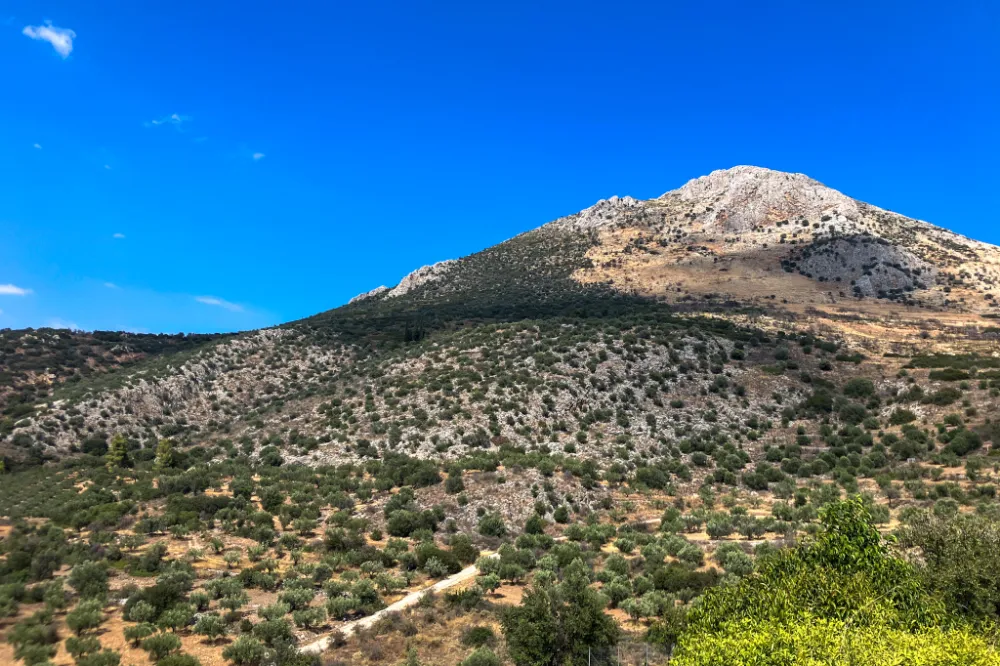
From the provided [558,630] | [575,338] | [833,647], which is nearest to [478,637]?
[558,630]

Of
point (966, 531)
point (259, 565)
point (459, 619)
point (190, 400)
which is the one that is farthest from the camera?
point (190, 400)

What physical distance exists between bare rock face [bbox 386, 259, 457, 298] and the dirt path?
92.5 metres

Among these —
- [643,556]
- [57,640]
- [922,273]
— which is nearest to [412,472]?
[643,556]

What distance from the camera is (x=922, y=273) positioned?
97.0m

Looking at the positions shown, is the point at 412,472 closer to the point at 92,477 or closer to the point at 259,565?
the point at 259,565

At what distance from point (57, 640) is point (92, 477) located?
2549 centimetres

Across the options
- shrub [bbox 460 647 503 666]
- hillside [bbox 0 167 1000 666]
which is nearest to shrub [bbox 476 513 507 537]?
hillside [bbox 0 167 1000 666]

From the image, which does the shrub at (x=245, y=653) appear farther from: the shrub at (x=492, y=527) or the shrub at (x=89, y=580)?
the shrub at (x=492, y=527)

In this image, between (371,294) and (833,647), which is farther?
(371,294)

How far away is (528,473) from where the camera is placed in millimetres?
37125

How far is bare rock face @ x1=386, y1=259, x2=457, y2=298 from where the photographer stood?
115000mm

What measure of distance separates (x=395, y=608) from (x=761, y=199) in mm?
132165

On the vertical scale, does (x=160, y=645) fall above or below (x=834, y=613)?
below

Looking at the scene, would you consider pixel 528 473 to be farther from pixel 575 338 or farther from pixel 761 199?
pixel 761 199
